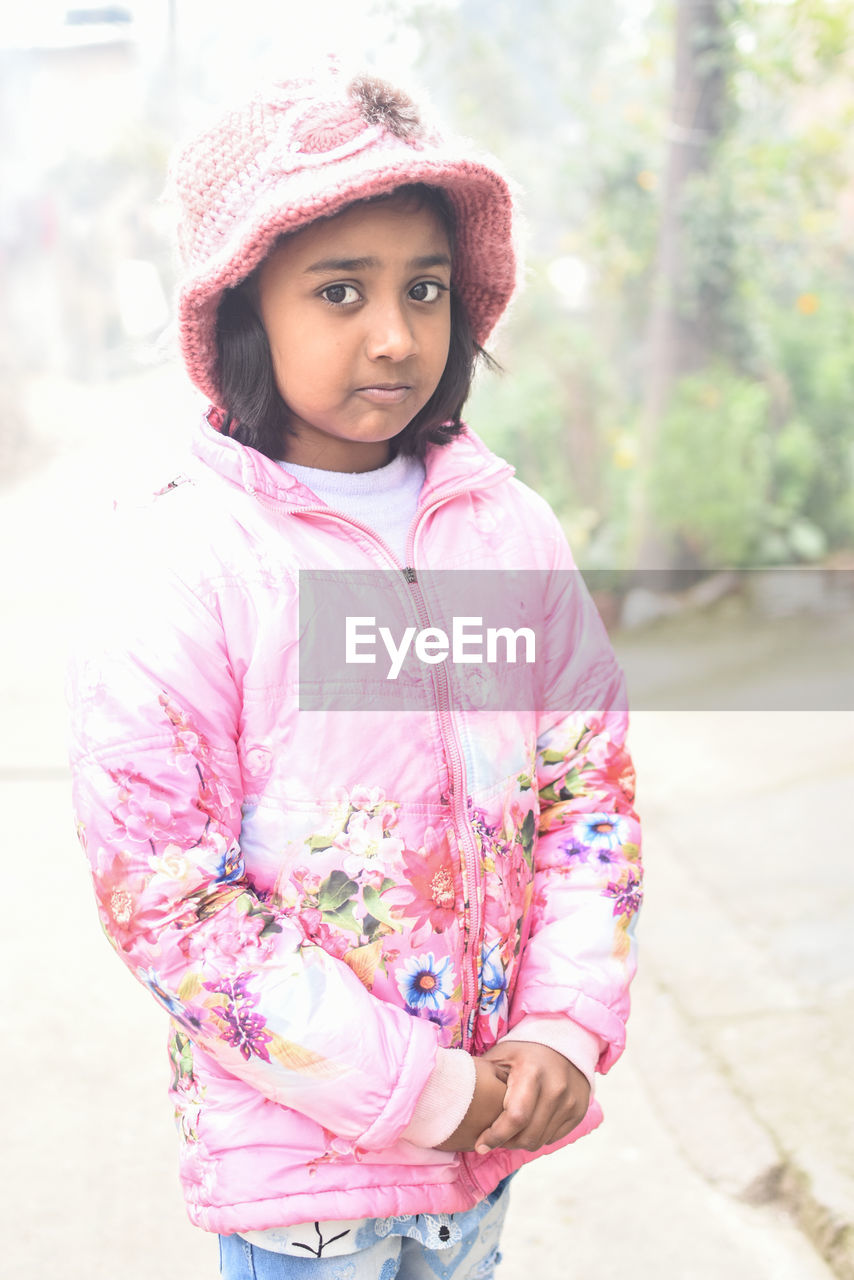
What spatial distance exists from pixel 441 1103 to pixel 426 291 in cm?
79

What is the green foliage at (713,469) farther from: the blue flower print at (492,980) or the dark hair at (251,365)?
the blue flower print at (492,980)

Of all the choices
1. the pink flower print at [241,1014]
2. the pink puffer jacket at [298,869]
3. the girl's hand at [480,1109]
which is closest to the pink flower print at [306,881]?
the pink puffer jacket at [298,869]

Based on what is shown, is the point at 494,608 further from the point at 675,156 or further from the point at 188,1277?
the point at 675,156

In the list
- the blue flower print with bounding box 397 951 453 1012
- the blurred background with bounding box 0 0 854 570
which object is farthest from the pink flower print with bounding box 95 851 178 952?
the blurred background with bounding box 0 0 854 570

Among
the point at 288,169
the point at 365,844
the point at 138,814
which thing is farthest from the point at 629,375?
the point at 138,814

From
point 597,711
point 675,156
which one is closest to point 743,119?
point 675,156

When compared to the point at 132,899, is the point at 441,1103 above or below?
below

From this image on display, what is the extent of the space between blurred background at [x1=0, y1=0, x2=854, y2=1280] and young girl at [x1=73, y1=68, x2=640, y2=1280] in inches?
65.6

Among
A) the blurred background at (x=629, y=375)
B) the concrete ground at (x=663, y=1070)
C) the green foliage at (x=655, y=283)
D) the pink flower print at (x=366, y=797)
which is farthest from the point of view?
the green foliage at (x=655, y=283)

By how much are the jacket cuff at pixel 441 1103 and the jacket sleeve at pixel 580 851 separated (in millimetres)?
116

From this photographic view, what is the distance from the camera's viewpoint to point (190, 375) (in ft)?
4.53

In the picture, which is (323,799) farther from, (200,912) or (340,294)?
(340,294)

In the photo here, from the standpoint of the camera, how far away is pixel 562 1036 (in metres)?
1.30

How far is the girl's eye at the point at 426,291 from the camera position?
4.25ft
